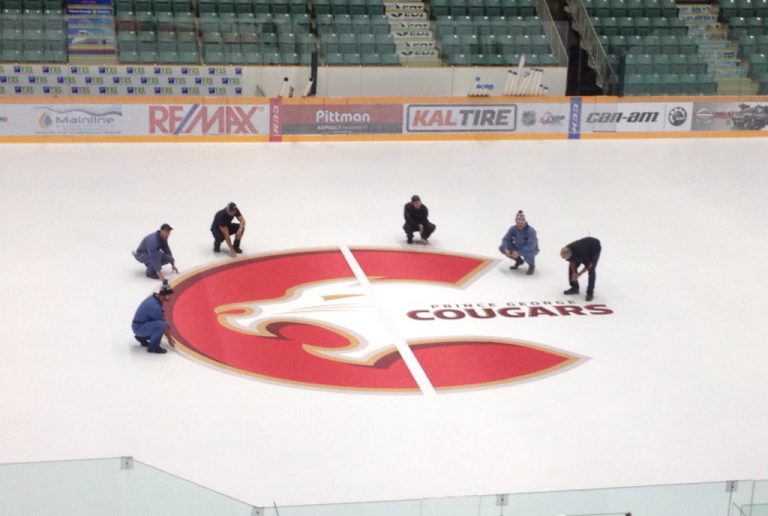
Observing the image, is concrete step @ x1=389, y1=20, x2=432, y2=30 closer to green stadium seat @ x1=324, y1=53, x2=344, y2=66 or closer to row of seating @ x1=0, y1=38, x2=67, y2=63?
green stadium seat @ x1=324, y1=53, x2=344, y2=66

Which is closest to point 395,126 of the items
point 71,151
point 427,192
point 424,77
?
point 424,77

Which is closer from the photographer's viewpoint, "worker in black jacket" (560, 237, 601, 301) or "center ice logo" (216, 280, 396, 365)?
"center ice logo" (216, 280, 396, 365)

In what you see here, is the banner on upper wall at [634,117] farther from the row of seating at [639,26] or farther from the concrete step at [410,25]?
the concrete step at [410,25]

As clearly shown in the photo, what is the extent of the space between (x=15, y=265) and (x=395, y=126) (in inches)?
474

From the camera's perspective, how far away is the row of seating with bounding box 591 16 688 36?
31016 mm

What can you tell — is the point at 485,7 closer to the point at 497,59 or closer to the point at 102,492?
the point at 497,59

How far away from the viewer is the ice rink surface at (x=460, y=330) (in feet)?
35.7

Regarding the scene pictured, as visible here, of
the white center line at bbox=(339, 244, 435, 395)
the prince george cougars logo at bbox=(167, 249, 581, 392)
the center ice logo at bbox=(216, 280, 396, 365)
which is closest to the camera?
the white center line at bbox=(339, 244, 435, 395)

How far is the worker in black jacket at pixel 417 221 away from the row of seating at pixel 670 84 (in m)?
11.8

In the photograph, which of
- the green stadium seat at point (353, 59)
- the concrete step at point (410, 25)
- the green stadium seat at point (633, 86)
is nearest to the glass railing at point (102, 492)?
the green stadium seat at point (353, 59)

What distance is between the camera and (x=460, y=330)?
47.4 feet

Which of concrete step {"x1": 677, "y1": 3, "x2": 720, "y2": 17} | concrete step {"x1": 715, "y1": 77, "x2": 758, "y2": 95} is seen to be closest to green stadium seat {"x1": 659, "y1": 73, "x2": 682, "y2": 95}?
concrete step {"x1": 715, "y1": 77, "x2": 758, "y2": 95}

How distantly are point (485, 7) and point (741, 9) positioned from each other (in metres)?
7.70

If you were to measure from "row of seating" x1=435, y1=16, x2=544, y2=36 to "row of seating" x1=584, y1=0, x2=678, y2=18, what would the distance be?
262 centimetres
